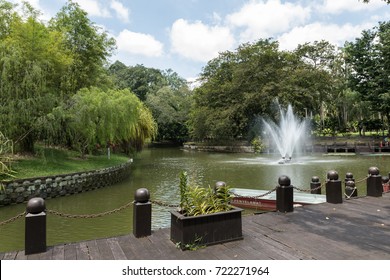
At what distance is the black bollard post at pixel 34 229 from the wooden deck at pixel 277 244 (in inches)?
4.2

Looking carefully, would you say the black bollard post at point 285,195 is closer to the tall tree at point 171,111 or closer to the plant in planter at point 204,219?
the plant in planter at point 204,219

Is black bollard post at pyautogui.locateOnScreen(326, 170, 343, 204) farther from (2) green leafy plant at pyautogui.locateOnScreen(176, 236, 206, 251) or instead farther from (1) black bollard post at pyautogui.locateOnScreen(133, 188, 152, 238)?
(1) black bollard post at pyautogui.locateOnScreen(133, 188, 152, 238)

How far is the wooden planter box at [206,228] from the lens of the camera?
435cm

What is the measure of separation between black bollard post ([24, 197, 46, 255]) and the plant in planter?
191cm

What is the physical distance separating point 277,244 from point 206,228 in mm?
1122

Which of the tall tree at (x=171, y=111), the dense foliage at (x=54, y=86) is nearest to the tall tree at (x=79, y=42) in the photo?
the dense foliage at (x=54, y=86)

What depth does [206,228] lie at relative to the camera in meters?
4.47

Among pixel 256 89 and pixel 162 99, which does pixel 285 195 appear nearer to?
pixel 256 89

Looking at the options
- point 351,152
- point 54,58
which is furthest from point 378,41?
point 54,58

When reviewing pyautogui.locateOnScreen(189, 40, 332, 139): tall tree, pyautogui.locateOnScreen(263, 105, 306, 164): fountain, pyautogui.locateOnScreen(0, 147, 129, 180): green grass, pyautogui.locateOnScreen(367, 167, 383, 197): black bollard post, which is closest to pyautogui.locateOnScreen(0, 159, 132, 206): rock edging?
pyautogui.locateOnScreen(0, 147, 129, 180): green grass

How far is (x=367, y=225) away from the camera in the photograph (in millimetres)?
5496

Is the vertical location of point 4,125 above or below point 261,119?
below

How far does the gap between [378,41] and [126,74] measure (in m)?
45.9

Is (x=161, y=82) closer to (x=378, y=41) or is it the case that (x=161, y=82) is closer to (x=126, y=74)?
(x=126, y=74)
